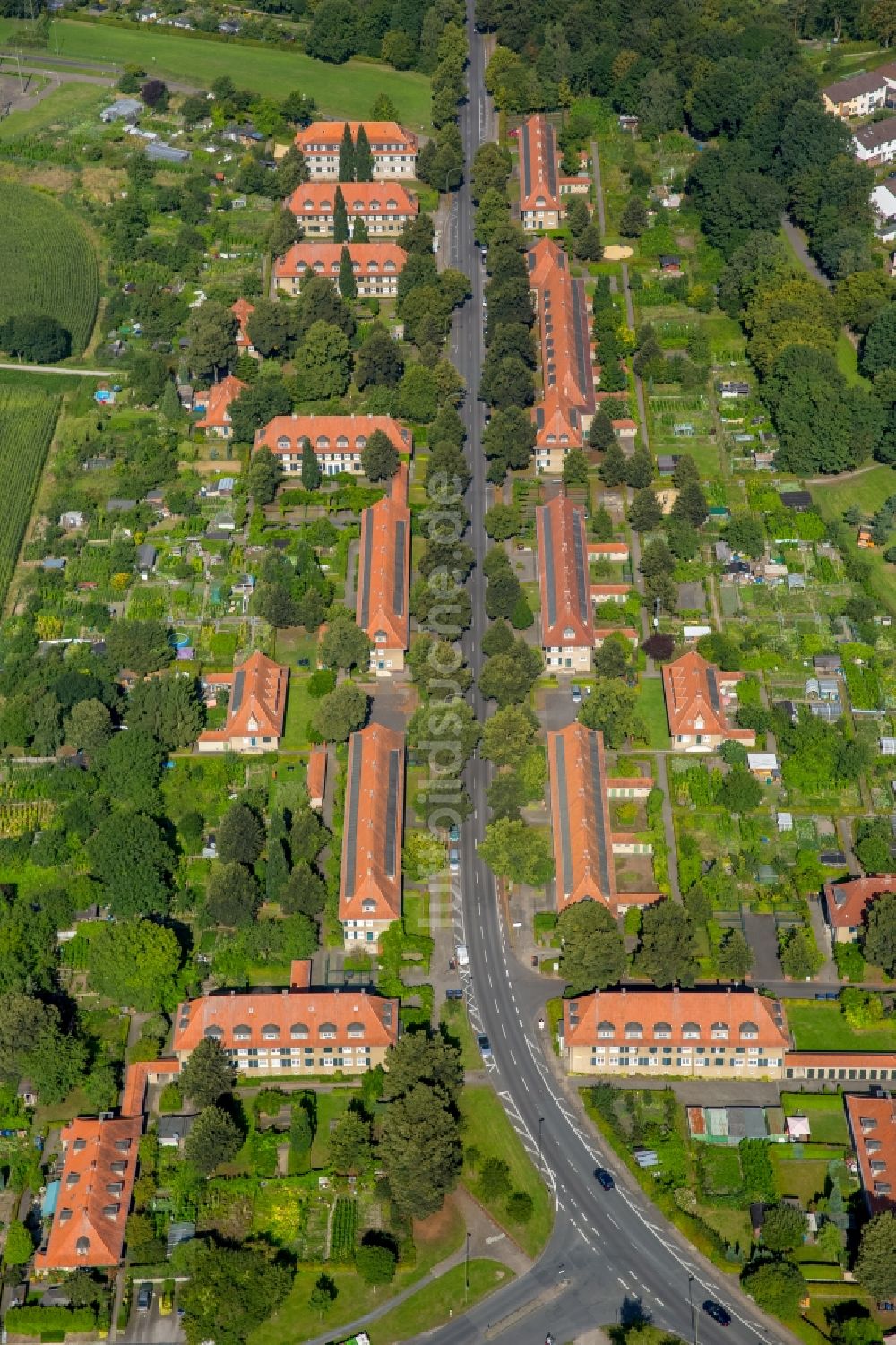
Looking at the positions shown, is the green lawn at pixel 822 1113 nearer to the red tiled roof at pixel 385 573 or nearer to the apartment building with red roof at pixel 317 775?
the apartment building with red roof at pixel 317 775

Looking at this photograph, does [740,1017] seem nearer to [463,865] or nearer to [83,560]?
[463,865]

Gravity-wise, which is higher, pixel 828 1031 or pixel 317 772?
pixel 317 772

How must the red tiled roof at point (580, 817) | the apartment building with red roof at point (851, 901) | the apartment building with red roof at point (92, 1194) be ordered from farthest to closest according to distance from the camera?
1. the red tiled roof at point (580, 817)
2. the apartment building with red roof at point (851, 901)
3. the apartment building with red roof at point (92, 1194)

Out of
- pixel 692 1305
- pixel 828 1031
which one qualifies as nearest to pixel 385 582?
pixel 828 1031

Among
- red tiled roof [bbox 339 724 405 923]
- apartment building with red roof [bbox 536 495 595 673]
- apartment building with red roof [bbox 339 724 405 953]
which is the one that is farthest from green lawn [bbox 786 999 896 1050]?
apartment building with red roof [bbox 536 495 595 673]

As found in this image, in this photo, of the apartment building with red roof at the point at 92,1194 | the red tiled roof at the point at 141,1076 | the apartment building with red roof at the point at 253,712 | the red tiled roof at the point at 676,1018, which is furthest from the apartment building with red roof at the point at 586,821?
the apartment building with red roof at the point at 92,1194

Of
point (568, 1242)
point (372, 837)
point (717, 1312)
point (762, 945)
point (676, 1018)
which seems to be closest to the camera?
point (717, 1312)

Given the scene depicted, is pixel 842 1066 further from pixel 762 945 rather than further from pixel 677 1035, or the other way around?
pixel 762 945
